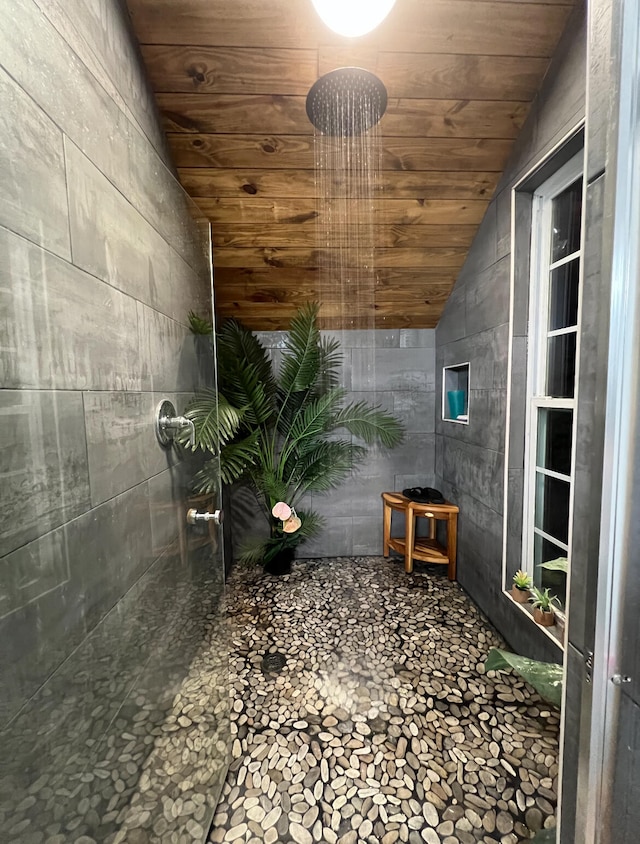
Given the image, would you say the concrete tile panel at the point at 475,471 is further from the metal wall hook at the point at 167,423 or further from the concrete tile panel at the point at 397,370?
the metal wall hook at the point at 167,423

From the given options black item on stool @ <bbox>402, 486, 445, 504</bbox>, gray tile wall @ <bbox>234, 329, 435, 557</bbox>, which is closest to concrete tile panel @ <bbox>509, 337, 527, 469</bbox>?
black item on stool @ <bbox>402, 486, 445, 504</bbox>

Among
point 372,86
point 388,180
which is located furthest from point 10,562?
point 388,180

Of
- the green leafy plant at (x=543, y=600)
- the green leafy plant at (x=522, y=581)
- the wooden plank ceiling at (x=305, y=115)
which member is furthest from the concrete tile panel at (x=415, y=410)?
the green leafy plant at (x=543, y=600)

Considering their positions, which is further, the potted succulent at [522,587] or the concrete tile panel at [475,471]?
the concrete tile panel at [475,471]

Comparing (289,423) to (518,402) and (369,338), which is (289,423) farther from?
(518,402)

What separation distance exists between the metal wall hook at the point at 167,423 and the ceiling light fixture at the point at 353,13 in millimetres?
1253

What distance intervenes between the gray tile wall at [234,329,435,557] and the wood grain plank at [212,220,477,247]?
0.73 metres

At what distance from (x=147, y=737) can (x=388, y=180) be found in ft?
7.37

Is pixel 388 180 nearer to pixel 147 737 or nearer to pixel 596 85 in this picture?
pixel 596 85

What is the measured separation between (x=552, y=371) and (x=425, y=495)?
1.21 meters

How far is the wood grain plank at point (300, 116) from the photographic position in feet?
4.55

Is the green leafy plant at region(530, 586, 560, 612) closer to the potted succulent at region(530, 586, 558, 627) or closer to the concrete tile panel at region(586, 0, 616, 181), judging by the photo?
the potted succulent at region(530, 586, 558, 627)

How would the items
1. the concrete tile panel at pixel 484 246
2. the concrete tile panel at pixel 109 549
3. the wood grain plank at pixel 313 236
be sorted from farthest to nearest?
the wood grain plank at pixel 313 236
the concrete tile panel at pixel 484 246
the concrete tile panel at pixel 109 549

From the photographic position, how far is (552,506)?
1507 mm
